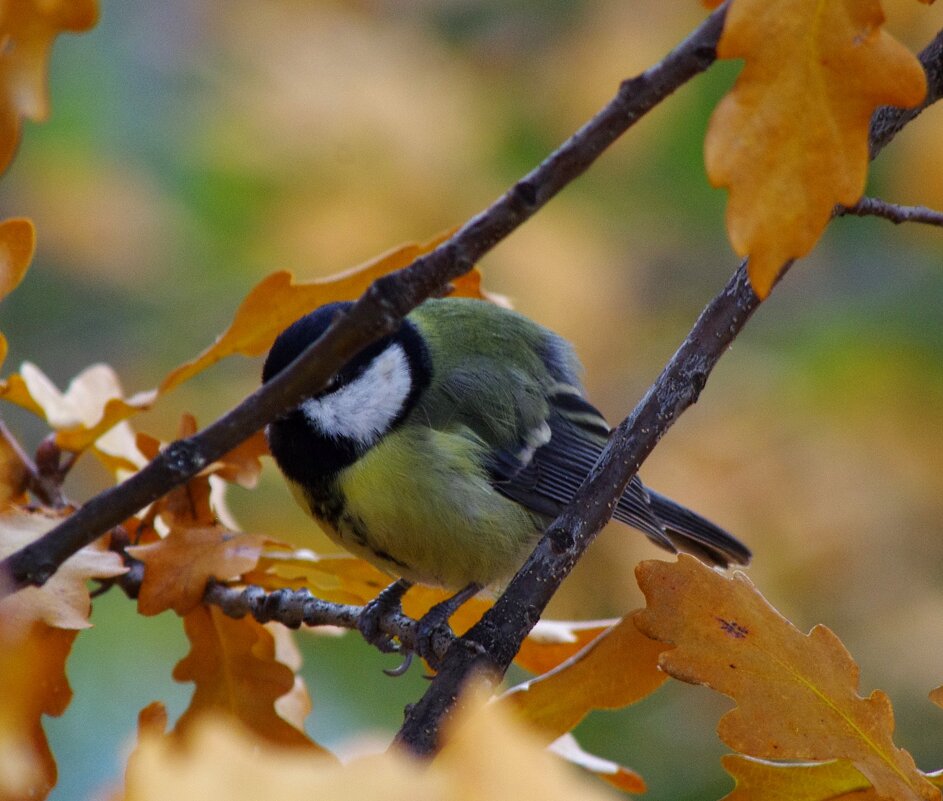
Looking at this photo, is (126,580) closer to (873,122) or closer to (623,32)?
(873,122)

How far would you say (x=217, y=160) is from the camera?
2.88m

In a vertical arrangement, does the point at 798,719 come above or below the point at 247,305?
below

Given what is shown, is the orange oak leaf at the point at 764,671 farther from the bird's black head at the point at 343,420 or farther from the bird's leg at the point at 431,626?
the bird's black head at the point at 343,420

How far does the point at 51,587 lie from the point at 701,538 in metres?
1.05

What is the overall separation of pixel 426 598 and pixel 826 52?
919 millimetres

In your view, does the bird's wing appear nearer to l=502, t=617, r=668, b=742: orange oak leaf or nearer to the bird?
the bird

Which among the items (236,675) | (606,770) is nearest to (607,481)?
(606,770)

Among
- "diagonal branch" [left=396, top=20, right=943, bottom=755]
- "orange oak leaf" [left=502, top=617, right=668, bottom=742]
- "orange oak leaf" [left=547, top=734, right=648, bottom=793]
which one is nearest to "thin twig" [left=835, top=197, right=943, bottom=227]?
"diagonal branch" [left=396, top=20, right=943, bottom=755]

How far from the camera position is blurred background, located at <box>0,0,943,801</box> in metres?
2.45

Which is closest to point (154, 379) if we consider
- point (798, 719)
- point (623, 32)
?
point (623, 32)

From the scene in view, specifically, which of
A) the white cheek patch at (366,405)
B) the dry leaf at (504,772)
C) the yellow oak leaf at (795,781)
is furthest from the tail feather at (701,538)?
the dry leaf at (504,772)

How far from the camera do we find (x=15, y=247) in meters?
1.01

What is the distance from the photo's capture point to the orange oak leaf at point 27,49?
2.68 ft

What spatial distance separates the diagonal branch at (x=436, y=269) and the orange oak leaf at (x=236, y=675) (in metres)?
0.37
